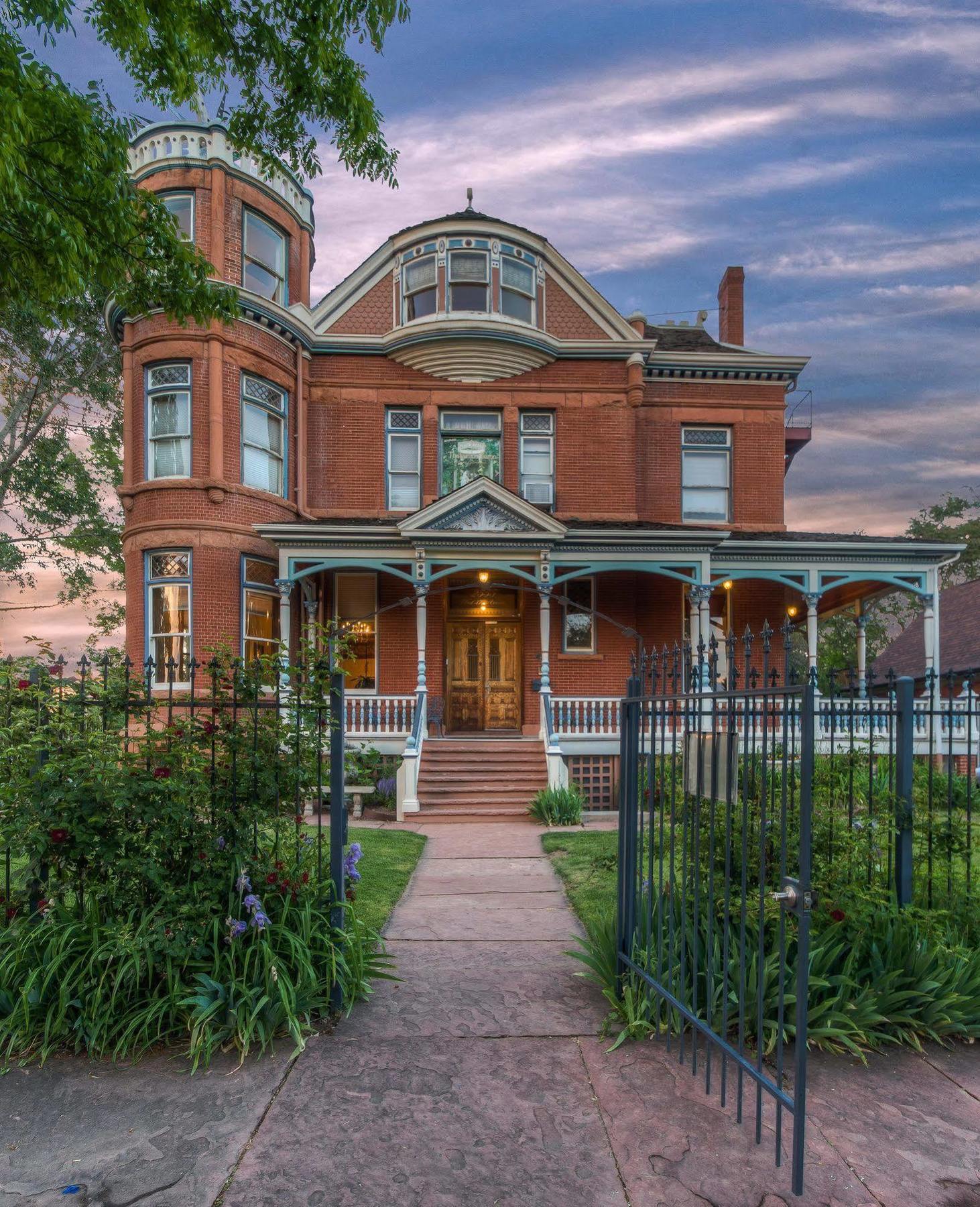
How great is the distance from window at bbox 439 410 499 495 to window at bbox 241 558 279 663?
4633 millimetres

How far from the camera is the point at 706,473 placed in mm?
18359

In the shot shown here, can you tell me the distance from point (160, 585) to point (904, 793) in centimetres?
1408

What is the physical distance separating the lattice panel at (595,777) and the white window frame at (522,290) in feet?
33.5

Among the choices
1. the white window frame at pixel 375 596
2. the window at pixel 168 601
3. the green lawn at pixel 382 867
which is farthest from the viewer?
the white window frame at pixel 375 596

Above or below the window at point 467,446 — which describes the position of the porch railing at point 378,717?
below

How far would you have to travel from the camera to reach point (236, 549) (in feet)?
50.5

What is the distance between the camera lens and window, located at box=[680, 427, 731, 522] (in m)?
18.3

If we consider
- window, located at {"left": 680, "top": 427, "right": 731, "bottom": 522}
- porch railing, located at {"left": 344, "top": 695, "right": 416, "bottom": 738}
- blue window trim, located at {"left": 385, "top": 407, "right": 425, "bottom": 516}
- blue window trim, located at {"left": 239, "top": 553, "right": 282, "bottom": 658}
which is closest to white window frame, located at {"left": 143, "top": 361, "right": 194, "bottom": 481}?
blue window trim, located at {"left": 239, "top": 553, "right": 282, "bottom": 658}

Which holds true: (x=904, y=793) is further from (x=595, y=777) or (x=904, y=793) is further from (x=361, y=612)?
(x=361, y=612)

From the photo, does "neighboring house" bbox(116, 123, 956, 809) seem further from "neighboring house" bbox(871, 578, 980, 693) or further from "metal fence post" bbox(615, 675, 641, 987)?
"neighboring house" bbox(871, 578, 980, 693)

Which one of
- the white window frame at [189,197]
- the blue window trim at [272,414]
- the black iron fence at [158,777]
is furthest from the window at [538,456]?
the black iron fence at [158,777]

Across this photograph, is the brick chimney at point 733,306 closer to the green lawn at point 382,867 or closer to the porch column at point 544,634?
the porch column at point 544,634

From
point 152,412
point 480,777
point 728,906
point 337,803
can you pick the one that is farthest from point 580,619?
point 728,906

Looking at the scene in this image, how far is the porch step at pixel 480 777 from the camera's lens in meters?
12.6
